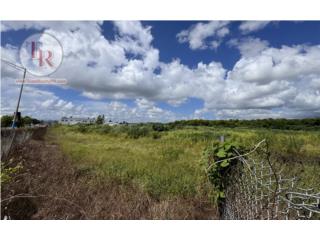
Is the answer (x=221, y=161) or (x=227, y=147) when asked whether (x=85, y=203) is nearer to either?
(x=221, y=161)

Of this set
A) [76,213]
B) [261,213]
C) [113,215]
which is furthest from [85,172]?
[261,213]

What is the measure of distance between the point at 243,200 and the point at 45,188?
299 centimetres

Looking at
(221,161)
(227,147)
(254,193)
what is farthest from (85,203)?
(254,193)

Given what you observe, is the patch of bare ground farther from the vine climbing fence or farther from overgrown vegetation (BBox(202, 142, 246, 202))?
the vine climbing fence

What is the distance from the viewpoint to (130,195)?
399 cm

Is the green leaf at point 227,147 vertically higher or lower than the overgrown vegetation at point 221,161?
higher

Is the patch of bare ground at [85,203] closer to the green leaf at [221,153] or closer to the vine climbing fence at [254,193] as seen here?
the vine climbing fence at [254,193]

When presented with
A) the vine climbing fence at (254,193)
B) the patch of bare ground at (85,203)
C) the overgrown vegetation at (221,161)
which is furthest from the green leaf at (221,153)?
the patch of bare ground at (85,203)

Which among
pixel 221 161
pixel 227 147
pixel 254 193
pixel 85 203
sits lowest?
pixel 85 203

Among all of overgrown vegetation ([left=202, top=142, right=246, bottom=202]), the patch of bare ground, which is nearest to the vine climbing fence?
overgrown vegetation ([left=202, top=142, right=246, bottom=202])

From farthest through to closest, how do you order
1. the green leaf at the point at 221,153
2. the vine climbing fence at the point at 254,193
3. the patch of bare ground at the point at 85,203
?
the patch of bare ground at the point at 85,203
the green leaf at the point at 221,153
the vine climbing fence at the point at 254,193

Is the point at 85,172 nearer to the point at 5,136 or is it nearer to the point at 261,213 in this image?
the point at 5,136

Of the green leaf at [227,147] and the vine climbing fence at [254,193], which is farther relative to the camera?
the green leaf at [227,147]
